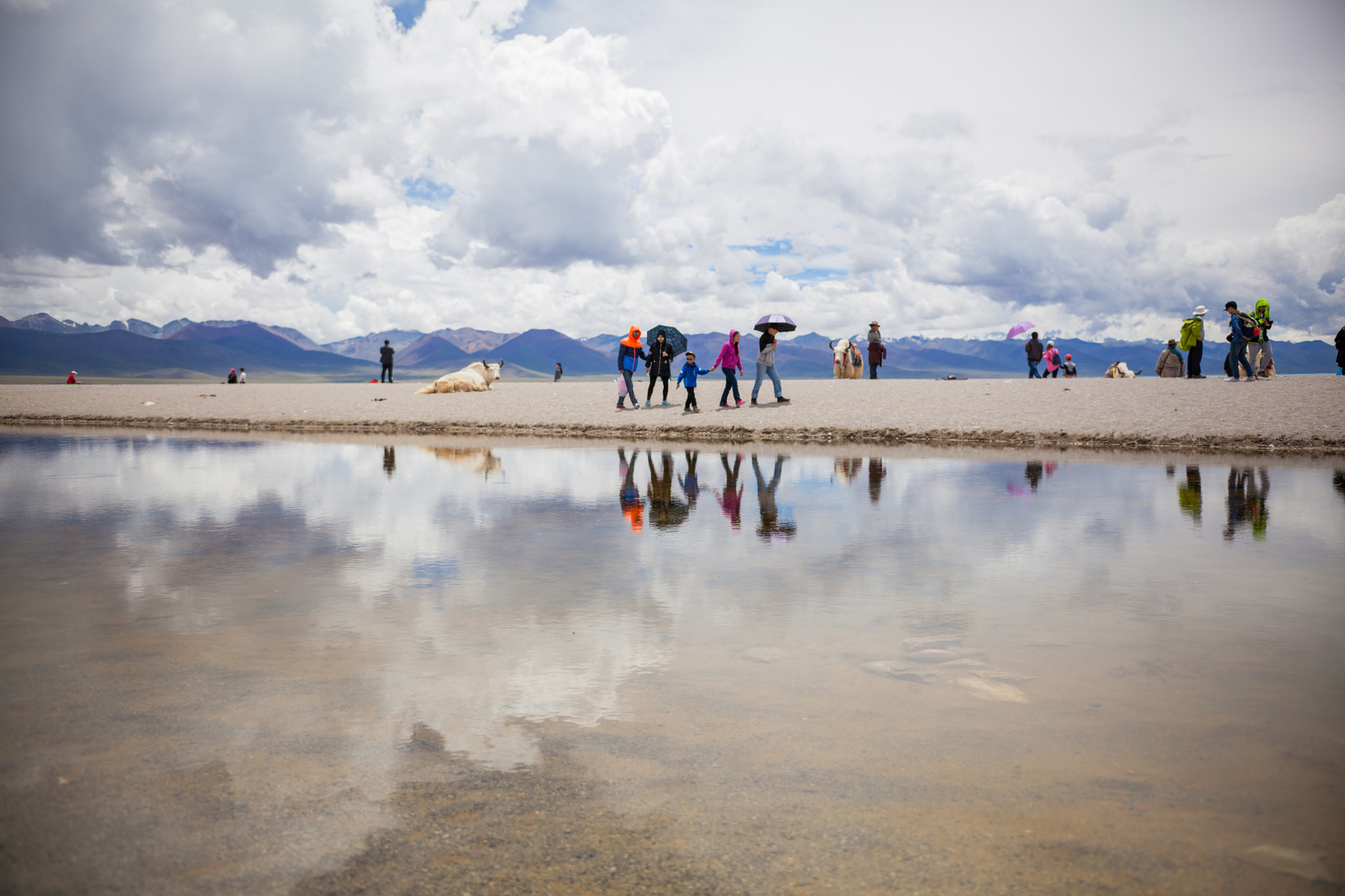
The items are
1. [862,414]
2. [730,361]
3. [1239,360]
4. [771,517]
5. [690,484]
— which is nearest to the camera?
[771,517]

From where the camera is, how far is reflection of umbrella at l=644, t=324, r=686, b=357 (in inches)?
989

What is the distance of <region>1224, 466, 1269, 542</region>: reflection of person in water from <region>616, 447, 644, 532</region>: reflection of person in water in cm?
589

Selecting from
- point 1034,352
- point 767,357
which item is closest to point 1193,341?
point 1034,352

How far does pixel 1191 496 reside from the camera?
11.0m

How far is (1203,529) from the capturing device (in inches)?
342

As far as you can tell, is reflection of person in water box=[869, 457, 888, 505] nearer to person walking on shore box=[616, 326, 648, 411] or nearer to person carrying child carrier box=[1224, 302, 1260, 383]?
person walking on shore box=[616, 326, 648, 411]

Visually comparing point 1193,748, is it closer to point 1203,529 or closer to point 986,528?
point 986,528

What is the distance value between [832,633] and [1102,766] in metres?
1.95

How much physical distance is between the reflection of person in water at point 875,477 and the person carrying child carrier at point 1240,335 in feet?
44.4

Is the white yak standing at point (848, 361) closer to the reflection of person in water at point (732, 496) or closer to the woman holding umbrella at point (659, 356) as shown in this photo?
the woman holding umbrella at point (659, 356)

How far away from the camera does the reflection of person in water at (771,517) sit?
8.55 meters

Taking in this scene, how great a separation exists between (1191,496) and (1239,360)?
16.9 m

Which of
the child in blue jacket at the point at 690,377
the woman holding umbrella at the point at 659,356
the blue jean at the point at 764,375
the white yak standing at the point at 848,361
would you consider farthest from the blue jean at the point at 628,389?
the white yak standing at the point at 848,361

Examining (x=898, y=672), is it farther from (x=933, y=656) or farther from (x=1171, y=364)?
(x=1171, y=364)
